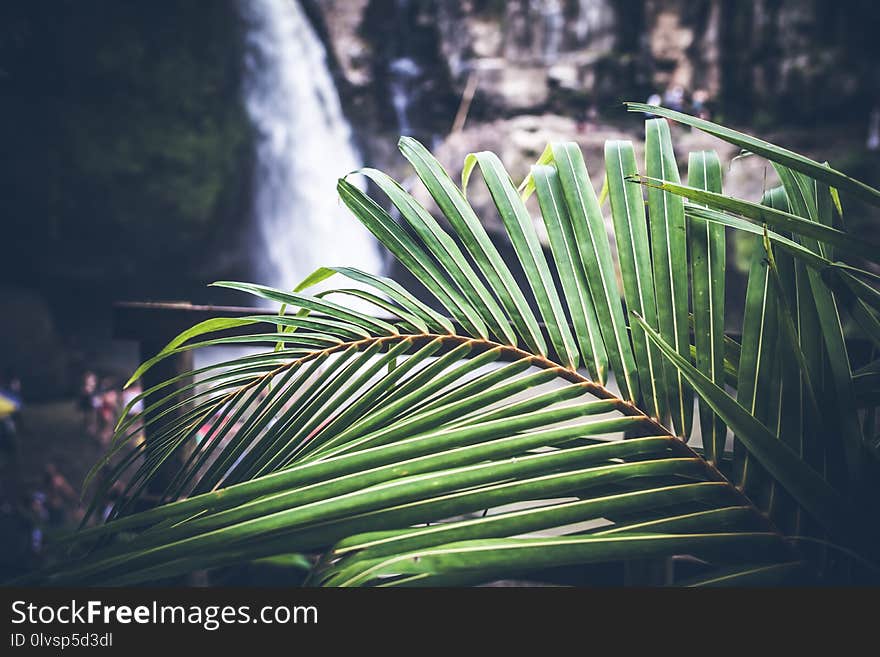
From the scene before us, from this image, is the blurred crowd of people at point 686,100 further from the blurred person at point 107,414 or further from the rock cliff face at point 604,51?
the blurred person at point 107,414

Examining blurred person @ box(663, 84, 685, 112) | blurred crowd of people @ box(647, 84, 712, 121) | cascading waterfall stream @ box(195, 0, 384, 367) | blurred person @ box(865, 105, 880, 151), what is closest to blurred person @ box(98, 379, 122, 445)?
cascading waterfall stream @ box(195, 0, 384, 367)

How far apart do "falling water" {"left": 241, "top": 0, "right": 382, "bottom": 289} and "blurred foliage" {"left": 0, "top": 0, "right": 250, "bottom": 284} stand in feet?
1.38

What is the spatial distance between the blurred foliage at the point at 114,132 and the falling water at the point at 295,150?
420 mm

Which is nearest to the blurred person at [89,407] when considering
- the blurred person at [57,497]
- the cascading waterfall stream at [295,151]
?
the blurred person at [57,497]

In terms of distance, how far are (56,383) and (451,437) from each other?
813 centimetres

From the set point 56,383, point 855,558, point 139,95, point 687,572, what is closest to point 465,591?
point 855,558

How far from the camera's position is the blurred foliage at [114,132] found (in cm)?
748

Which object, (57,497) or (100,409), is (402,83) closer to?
(100,409)

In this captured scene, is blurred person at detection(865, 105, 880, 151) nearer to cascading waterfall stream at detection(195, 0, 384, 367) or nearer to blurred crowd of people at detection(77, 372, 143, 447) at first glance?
cascading waterfall stream at detection(195, 0, 384, 367)

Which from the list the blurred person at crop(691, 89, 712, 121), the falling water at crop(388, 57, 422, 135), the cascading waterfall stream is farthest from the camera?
the falling water at crop(388, 57, 422, 135)

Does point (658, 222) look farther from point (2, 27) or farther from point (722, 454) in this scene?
point (2, 27)

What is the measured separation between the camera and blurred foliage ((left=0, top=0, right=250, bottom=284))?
7.48 meters

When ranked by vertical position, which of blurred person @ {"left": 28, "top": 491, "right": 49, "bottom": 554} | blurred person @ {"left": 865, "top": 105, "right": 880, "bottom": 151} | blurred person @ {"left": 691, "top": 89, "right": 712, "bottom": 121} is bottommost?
blurred person @ {"left": 28, "top": 491, "right": 49, "bottom": 554}

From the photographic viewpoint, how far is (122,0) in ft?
25.3
